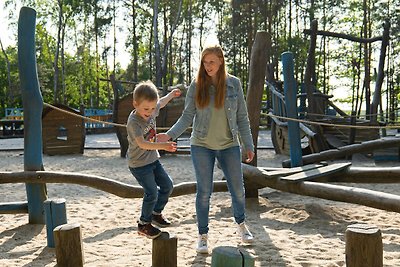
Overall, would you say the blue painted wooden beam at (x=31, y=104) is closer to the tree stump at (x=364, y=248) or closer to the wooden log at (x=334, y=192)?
the wooden log at (x=334, y=192)

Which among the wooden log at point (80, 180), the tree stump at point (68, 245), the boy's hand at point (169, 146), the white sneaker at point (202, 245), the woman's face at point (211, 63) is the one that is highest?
the woman's face at point (211, 63)

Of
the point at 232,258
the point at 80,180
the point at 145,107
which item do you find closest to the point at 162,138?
the point at 145,107

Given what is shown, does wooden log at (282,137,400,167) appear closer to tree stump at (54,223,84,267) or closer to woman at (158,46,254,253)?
woman at (158,46,254,253)

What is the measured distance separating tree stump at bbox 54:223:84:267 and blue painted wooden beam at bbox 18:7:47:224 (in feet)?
6.52

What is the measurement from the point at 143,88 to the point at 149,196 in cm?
76

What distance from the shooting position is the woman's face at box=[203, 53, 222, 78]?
10.0ft

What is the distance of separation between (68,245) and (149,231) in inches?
21.2

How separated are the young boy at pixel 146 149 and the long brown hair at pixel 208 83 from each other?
1.01 ft

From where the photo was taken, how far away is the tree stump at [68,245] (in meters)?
2.69

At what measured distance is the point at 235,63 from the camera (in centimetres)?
2981

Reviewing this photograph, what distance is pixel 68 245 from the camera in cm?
270

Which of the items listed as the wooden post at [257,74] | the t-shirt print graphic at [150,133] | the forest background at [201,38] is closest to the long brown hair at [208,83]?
the t-shirt print graphic at [150,133]

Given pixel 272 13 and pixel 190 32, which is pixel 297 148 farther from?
pixel 190 32

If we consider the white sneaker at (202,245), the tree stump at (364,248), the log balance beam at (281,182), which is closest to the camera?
the tree stump at (364,248)
